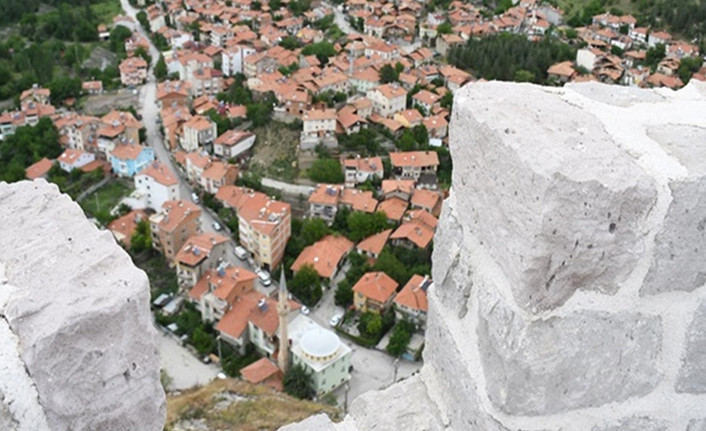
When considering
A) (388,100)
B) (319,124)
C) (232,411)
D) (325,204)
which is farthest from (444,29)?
(232,411)

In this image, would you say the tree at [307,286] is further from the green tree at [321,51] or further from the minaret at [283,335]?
the green tree at [321,51]

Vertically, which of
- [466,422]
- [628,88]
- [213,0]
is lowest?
[213,0]

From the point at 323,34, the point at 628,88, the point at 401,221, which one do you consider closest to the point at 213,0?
the point at 323,34

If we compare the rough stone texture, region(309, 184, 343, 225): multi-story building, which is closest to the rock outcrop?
the rough stone texture

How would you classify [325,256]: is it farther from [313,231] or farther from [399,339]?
[399,339]

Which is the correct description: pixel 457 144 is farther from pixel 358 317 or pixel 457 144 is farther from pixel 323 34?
pixel 323 34

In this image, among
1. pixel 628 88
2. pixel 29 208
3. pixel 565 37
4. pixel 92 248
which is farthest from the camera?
pixel 565 37
